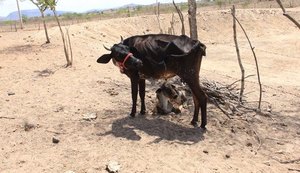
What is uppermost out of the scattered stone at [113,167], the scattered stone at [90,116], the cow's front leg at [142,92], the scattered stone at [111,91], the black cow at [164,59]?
the black cow at [164,59]

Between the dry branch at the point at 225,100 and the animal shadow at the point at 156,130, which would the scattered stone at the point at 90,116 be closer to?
the animal shadow at the point at 156,130

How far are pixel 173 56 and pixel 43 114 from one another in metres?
2.96

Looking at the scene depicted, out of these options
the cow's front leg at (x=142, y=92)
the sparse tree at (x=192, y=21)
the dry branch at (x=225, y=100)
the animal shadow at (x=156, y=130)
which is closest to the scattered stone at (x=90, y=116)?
the animal shadow at (x=156, y=130)

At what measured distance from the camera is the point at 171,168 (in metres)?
5.10

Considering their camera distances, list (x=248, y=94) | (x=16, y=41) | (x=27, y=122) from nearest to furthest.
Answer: (x=27, y=122) < (x=248, y=94) < (x=16, y=41)

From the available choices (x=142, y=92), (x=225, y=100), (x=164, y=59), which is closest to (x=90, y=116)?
(x=142, y=92)

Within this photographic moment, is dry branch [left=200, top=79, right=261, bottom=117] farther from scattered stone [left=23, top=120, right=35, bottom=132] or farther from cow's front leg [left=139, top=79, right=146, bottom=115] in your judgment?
scattered stone [left=23, top=120, right=35, bottom=132]

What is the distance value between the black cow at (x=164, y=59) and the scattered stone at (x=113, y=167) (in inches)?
71.4

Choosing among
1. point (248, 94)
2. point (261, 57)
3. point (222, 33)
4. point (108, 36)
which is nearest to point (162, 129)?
point (248, 94)

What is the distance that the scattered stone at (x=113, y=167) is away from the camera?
16.2ft

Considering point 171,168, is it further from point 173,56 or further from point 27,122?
point 27,122

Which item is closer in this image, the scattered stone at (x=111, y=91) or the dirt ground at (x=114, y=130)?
the dirt ground at (x=114, y=130)

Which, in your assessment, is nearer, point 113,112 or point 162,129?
point 162,129

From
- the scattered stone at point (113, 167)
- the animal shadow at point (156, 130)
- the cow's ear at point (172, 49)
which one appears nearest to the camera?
the scattered stone at point (113, 167)
